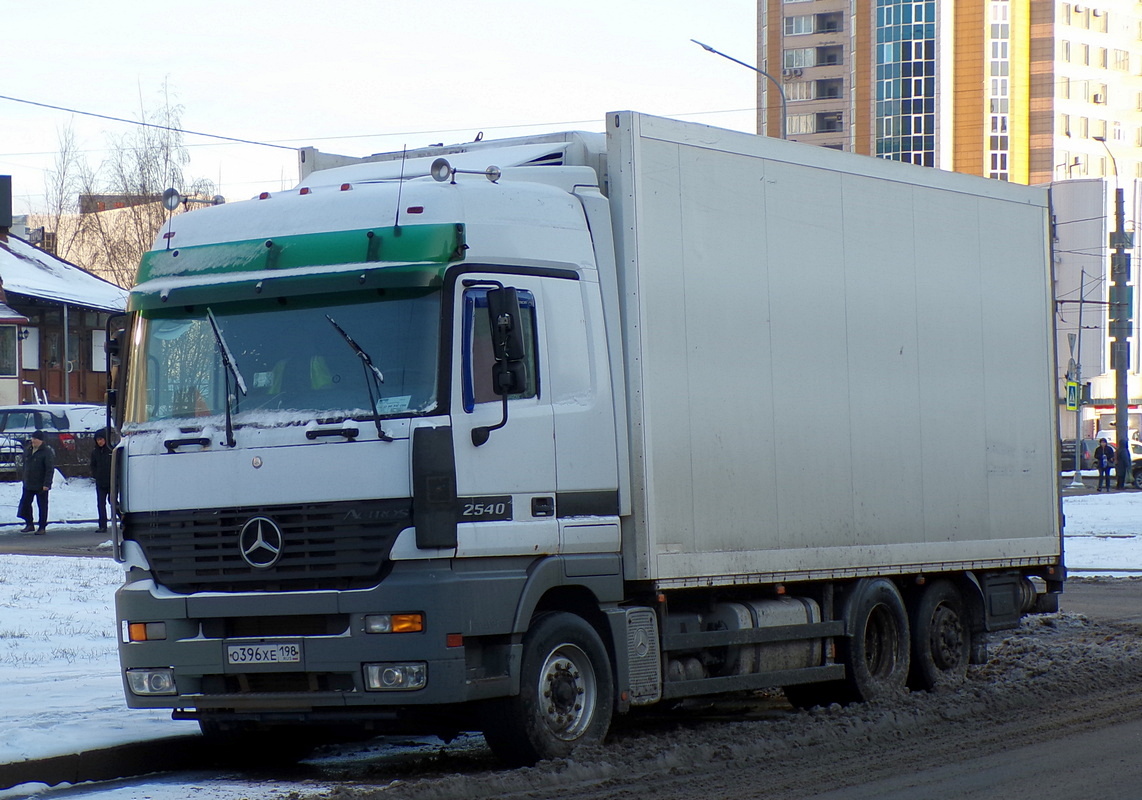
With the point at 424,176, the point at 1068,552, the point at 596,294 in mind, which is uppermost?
the point at 424,176

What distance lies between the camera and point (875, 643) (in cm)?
1145

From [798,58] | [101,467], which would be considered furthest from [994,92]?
[101,467]

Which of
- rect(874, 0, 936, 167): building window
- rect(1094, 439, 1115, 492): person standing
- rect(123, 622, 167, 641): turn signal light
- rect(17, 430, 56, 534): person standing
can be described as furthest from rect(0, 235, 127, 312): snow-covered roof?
rect(874, 0, 936, 167): building window

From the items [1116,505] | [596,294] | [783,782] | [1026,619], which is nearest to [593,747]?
[783,782]

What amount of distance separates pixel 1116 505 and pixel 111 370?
32.9m

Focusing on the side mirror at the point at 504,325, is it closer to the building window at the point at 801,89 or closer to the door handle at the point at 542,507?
the door handle at the point at 542,507

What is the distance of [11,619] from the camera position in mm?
15672

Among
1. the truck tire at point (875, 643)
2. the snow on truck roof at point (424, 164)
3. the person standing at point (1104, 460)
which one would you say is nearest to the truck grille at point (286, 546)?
the snow on truck roof at point (424, 164)

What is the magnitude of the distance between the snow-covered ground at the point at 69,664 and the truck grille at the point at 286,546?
101 cm

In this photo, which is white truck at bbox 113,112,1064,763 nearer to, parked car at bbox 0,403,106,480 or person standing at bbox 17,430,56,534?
person standing at bbox 17,430,56,534

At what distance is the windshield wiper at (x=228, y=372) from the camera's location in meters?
8.66

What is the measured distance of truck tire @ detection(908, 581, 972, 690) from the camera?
11797 millimetres

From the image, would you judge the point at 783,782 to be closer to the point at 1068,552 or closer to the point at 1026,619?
the point at 1026,619

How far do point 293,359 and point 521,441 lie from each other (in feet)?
3.99
